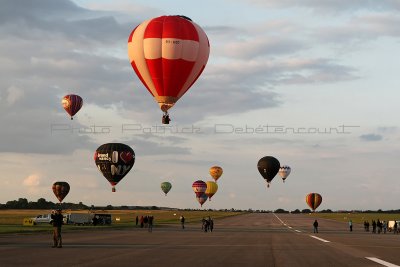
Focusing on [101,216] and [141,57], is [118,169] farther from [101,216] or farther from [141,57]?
[141,57]

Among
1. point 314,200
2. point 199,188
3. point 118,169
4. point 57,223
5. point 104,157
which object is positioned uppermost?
point 104,157

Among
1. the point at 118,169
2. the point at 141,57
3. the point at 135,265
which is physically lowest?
the point at 135,265

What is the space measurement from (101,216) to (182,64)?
40621 mm

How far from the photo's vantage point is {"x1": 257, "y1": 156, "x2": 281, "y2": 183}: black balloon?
389 feet

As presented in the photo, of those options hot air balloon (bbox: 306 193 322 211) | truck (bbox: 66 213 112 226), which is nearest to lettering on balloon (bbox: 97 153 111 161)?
truck (bbox: 66 213 112 226)

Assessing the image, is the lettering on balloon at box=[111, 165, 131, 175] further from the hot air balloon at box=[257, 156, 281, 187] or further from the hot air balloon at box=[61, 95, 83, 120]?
the hot air balloon at box=[257, 156, 281, 187]

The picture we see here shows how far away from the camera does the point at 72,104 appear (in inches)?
3728

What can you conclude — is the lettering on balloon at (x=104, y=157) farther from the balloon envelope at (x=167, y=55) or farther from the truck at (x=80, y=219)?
the balloon envelope at (x=167, y=55)

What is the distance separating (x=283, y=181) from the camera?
141000mm

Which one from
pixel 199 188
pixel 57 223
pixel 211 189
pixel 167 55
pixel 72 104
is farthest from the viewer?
pixel 211 189

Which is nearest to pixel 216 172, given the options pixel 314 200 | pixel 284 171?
pixel 284 171

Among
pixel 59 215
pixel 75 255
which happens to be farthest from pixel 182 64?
pixel 75 255

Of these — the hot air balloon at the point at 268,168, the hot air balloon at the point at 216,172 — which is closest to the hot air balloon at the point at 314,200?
the hot air balloon at the point at 216,172

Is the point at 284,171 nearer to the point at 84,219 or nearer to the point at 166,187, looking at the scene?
the point at 166,187
